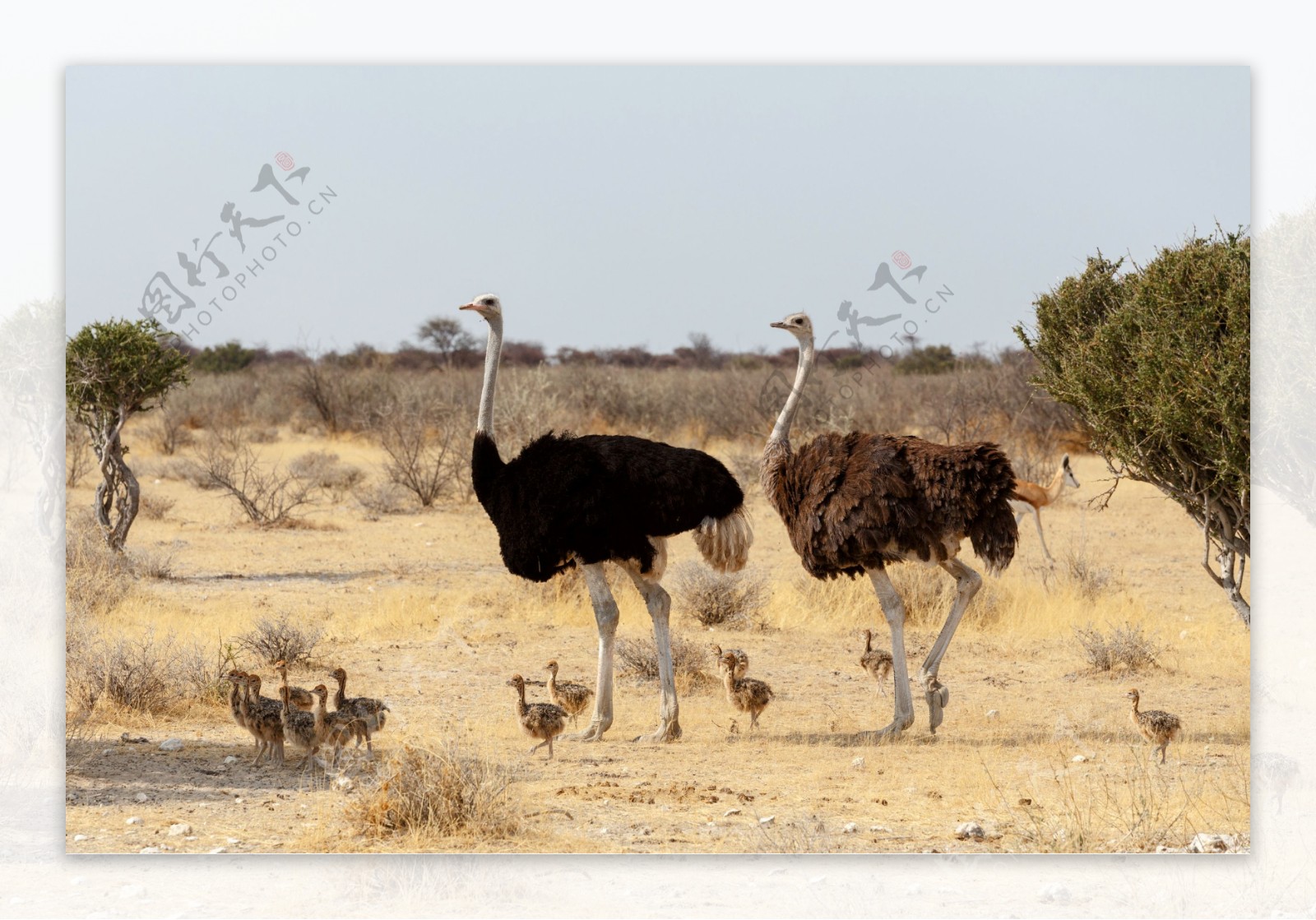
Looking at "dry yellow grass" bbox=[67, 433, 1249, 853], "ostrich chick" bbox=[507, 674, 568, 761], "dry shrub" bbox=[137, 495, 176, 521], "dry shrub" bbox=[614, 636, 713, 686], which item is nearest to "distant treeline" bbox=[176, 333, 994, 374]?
"dry shrub" bbox=[137, 495, 176, 521]

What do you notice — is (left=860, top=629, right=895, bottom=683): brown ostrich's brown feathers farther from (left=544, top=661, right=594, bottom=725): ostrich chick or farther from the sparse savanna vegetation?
(left=544, top=661, right=594, bottom=725): ostrich chick

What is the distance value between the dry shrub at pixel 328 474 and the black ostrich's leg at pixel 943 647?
40.8ft

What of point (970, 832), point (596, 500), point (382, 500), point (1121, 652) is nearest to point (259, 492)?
point (382, 500)

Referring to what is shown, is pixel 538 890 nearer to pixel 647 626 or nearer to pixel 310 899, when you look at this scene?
pixel 310 899

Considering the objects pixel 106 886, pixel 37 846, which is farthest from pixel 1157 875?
pixel 37 846

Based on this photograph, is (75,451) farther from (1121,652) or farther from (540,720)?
(1121,652)

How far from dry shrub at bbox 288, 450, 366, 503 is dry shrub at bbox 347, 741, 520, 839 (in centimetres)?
1304

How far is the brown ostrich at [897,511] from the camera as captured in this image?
7477mm

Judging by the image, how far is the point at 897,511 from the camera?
7477mm

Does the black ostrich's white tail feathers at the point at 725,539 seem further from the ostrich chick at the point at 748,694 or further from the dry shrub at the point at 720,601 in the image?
the dry shrub at the point at 720,601

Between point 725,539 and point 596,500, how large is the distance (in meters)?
0.71


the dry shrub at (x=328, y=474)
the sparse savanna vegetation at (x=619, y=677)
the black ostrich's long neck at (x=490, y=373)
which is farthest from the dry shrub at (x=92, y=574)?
the dry shrub at (x=328, y=474)

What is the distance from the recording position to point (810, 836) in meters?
6.32

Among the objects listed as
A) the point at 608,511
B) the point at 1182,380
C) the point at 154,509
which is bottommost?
the point at 154,509
